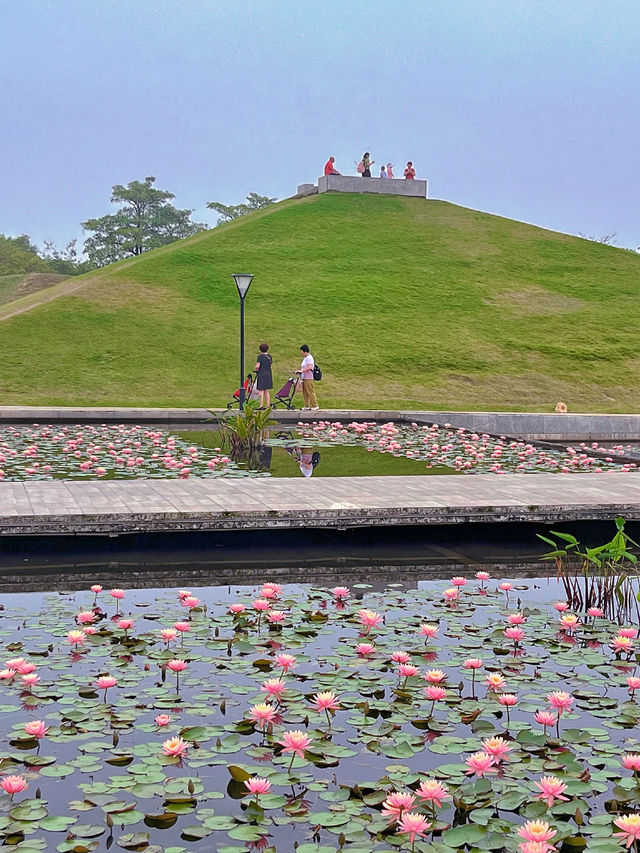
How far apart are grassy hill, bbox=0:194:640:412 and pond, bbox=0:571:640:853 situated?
21084 millimetres

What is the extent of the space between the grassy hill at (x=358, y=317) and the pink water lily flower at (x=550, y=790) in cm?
2353

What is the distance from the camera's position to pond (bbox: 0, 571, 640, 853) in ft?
12.0

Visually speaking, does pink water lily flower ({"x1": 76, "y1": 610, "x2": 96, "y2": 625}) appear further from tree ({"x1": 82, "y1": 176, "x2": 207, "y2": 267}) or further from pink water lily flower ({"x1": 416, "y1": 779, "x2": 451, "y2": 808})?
tree ({"x1": 82, "y1": 176, "x2": 207, "y2": 267})

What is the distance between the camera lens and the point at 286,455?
51.3 feet

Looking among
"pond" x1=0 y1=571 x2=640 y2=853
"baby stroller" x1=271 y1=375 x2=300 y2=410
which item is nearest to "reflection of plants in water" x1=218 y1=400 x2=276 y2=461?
"pond" x1=0 y1=571 x2=640 y2=853

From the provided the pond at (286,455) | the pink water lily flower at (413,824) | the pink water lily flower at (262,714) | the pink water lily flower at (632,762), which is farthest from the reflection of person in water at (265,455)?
the pink water lily flower at (413,824)

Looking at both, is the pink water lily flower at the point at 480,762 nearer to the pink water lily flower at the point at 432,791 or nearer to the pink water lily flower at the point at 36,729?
the pink water lily flower at the point at 432,791

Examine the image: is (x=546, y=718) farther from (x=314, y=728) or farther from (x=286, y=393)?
(x=286, y=393)

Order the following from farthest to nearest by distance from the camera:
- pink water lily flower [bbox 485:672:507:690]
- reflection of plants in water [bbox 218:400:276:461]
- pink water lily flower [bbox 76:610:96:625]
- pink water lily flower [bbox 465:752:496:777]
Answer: reflection of plants in water [bbox 218:400:276:461], pink water lily flower [bbox 76:610:96:625], pink water lily flower [bbox 485:672:507:690], pink water lily flower [bbox 465:752:496:777]

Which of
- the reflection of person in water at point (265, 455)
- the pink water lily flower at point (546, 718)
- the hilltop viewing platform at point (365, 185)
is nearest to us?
the pink water lily flower at point (546, 718)

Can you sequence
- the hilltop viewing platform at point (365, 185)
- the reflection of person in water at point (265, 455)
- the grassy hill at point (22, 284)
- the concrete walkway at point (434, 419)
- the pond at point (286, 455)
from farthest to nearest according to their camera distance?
the grassy hill at point (22, 284) → the hilltop viewing platform at point (365, 185) → the concrete walkway at point (434, 419) → the reflection of person in water at point (265, 455) → the pond at point (286, 455)

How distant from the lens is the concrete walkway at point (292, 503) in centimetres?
839

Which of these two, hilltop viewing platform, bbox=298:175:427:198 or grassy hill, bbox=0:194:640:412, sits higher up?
hilltop viewing platform, bbox=298:175:427:198

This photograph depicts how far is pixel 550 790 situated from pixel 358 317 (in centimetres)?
3547
